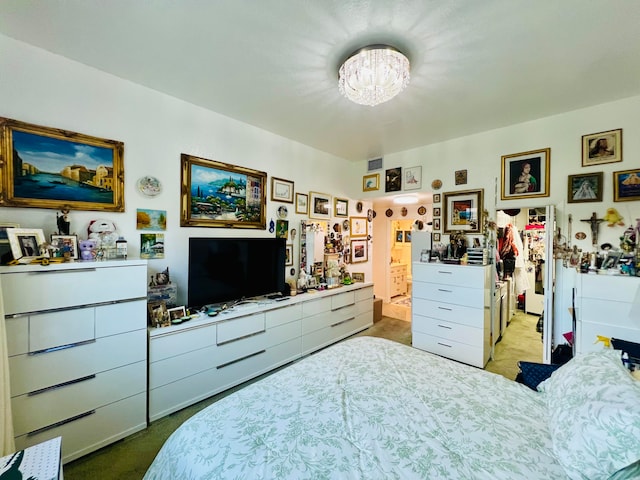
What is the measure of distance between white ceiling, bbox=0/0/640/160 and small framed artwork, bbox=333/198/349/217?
5.37ft

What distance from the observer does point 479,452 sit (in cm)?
98

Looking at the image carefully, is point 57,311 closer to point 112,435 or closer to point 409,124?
point 112,435

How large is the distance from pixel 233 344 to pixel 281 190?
1876mm

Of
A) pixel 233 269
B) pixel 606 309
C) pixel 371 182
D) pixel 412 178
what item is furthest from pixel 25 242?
pixel 606 309

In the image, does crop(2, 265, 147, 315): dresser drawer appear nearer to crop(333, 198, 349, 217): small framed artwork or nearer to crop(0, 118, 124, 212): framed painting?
crop(0, 118, 124, 212): framed painting

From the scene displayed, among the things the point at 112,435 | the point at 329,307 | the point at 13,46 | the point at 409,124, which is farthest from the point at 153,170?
the point at 409,124

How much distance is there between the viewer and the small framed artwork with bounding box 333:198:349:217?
4039 mm

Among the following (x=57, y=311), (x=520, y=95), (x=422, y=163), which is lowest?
(x=57, y=311)

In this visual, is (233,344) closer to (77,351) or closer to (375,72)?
Answer: (77,351)

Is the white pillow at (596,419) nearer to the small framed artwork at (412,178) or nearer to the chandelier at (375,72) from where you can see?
the chandelier at (375,72)

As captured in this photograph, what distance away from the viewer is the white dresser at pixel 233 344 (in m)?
2.01

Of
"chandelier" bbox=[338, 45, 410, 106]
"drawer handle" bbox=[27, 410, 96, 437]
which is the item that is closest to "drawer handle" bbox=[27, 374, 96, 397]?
"drawer handle" bbox=[27, 410, 96, 437]

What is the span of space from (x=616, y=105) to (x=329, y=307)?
3.51 meters

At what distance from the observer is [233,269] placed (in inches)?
103
